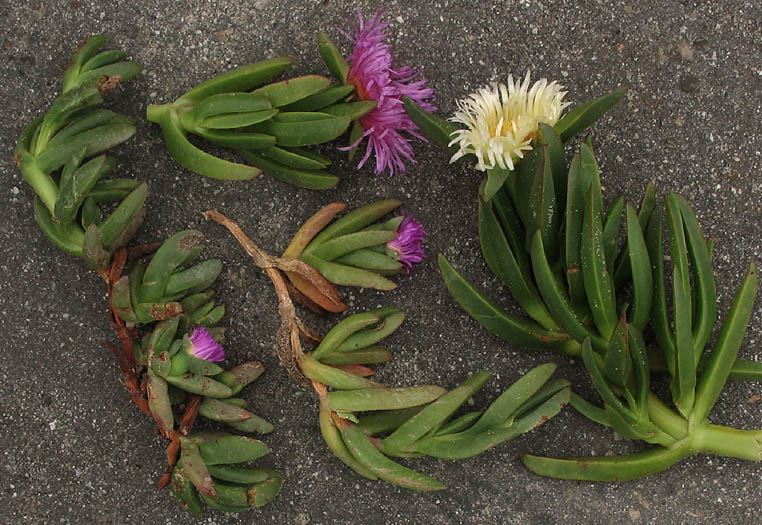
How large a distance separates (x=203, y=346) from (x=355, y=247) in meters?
0.31

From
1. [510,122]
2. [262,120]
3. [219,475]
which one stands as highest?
[510,122]

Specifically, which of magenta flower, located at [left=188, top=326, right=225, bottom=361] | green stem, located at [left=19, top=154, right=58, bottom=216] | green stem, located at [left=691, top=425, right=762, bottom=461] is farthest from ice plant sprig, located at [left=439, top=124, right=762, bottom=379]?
green stem, located at [left=19, top=154, right=58, bottom=216]

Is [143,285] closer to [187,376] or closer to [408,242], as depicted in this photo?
[187,376]

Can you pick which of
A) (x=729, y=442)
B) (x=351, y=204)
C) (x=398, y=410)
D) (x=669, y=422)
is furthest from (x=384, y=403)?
(x=729, y=442)

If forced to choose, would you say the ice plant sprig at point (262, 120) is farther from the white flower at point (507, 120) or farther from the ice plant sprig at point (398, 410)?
the ice plant sprig at point (398, 410)

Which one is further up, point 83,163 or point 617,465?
point 83,163

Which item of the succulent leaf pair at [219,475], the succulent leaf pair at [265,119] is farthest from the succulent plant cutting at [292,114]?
the succulent leaf pair at [219,475]

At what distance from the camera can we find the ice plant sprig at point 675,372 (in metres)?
1.22

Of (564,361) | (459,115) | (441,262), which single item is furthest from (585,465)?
(459,115)

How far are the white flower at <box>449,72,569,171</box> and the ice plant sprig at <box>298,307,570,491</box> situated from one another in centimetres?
34

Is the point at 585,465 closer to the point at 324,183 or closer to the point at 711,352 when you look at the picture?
the point at 711,352

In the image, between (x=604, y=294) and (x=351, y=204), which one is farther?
(x=351, y=204)

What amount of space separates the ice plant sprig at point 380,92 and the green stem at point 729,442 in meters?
0.71

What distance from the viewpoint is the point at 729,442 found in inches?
51.4
